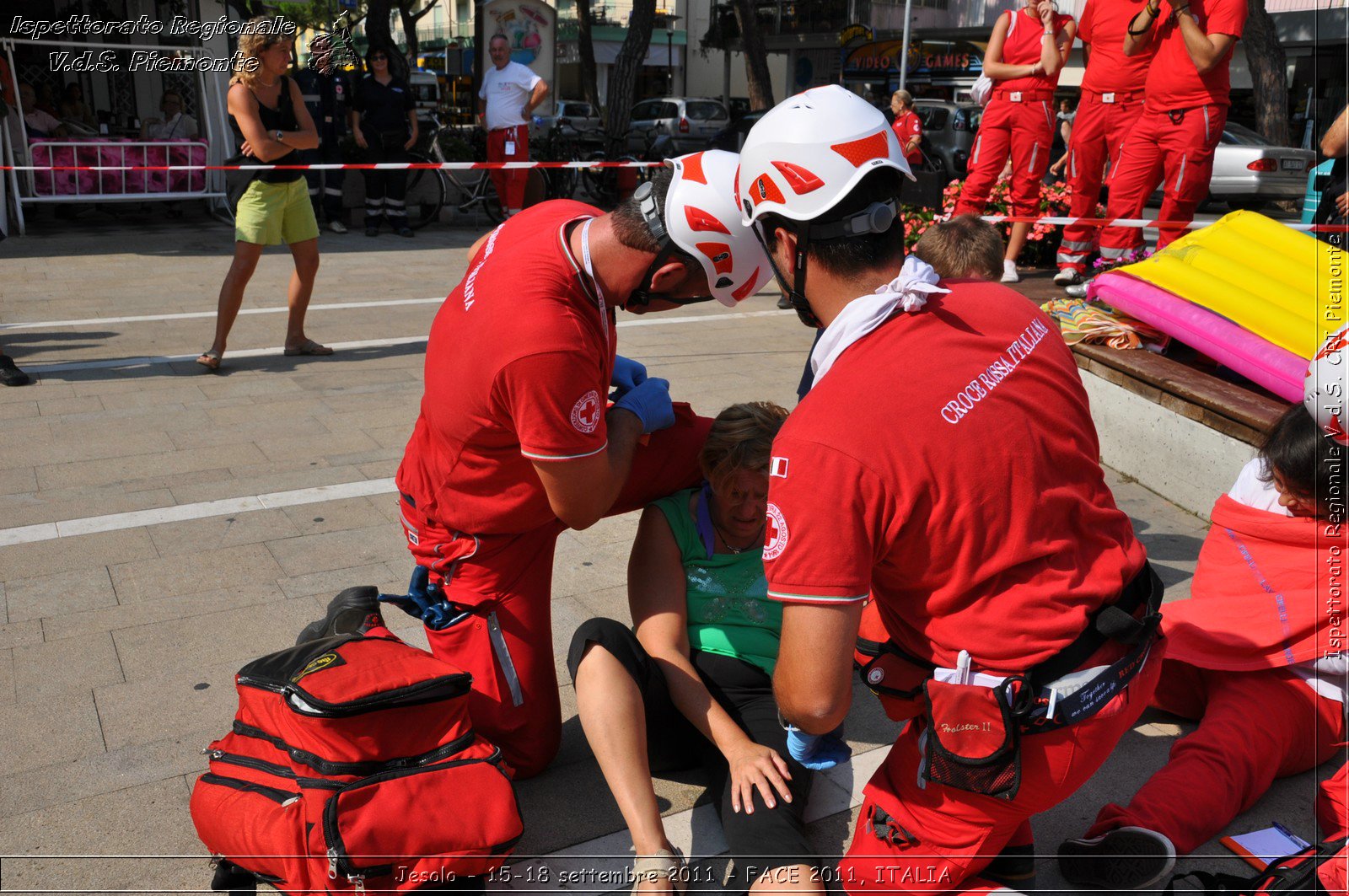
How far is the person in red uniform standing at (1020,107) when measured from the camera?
7.49 metres

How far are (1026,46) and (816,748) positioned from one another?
22.5 feet

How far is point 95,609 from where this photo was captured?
134 inches

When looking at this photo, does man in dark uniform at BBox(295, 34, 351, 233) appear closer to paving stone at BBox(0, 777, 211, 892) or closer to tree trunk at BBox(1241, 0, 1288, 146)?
paving stone at BBox(0, 777, 211, 892)

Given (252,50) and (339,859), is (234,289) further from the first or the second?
(339,859)

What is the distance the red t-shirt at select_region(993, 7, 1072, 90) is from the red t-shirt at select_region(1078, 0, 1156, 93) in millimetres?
321

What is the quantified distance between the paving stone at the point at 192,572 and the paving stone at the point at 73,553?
0.30 feet

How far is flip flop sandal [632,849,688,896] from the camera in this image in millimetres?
2248

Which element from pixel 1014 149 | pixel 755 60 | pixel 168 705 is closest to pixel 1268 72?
pixel 755 60

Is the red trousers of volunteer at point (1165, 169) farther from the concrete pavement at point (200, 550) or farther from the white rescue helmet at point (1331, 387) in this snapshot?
the white rescue helmet at point (1331, 387)

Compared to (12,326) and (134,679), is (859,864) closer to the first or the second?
(134,679)

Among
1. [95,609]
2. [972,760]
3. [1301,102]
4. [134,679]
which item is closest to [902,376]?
[972,760]

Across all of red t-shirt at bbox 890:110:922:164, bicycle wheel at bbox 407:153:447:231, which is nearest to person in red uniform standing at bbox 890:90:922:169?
red t-shirt at bbox 890:110:922:164

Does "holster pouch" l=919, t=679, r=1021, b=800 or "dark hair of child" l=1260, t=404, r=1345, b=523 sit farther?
"dark hair of child" l=1260, t=404, r=1345, b=523

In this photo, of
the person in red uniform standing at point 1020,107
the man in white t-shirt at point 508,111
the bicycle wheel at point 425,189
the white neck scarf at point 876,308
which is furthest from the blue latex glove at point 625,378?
the bicycle wheel at point 425,189
